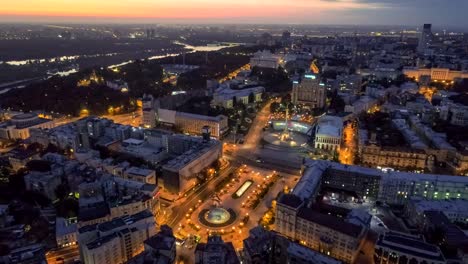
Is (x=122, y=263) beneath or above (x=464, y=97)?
beneath

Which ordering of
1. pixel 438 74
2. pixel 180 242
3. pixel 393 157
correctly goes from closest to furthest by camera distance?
pixel 180 242
pixel 393 157
pixel 438 74

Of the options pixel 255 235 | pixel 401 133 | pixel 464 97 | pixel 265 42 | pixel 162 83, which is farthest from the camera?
pixel 265 42

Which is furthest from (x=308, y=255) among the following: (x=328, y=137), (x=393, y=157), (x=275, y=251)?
(x=328, y=137)

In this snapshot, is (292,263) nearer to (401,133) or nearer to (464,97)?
(401,133)

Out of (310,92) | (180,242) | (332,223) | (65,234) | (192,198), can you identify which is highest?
(310,92)

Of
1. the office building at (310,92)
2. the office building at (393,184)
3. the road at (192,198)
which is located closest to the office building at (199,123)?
the road at (192,198)

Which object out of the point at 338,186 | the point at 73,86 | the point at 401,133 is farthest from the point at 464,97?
the point at 73,86

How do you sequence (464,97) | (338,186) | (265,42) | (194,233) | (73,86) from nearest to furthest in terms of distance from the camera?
(194,233) → (338,186) → (464,97) → (73,86) → (265,42)

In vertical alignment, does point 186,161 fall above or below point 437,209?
above

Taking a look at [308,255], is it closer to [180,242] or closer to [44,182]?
[180,242]
